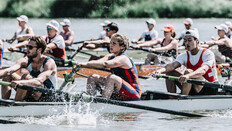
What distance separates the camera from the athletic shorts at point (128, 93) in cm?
837

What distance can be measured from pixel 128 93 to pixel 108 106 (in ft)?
1.51

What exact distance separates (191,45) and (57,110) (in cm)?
271

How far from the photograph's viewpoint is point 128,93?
8477 mm

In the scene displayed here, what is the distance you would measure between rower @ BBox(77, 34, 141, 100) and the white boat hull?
0.82ft

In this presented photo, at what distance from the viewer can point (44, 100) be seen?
855 cm

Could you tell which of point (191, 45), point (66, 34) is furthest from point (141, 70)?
point (191, 45)

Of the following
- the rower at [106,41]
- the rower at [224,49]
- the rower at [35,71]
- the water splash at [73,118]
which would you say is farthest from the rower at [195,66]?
the rower at [224,49]

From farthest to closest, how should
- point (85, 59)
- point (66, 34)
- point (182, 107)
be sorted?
point (85, 59)
point (66, 34)
point (182, 107)

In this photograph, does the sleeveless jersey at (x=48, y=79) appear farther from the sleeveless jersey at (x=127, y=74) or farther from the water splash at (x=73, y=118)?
the sleeveless jersey at (x=127, y=74)

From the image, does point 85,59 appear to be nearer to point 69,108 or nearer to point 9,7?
point 69,108

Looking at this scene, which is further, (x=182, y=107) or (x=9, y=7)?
(x=9, y=7)

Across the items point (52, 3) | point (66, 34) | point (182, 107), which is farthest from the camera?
point (52, 3)

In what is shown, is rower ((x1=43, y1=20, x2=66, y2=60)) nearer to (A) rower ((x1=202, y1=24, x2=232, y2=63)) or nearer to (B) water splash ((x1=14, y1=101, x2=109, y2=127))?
(B) water splash ((x1=14, y1=101, x2=109, y2=127))

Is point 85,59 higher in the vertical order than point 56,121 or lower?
lower
